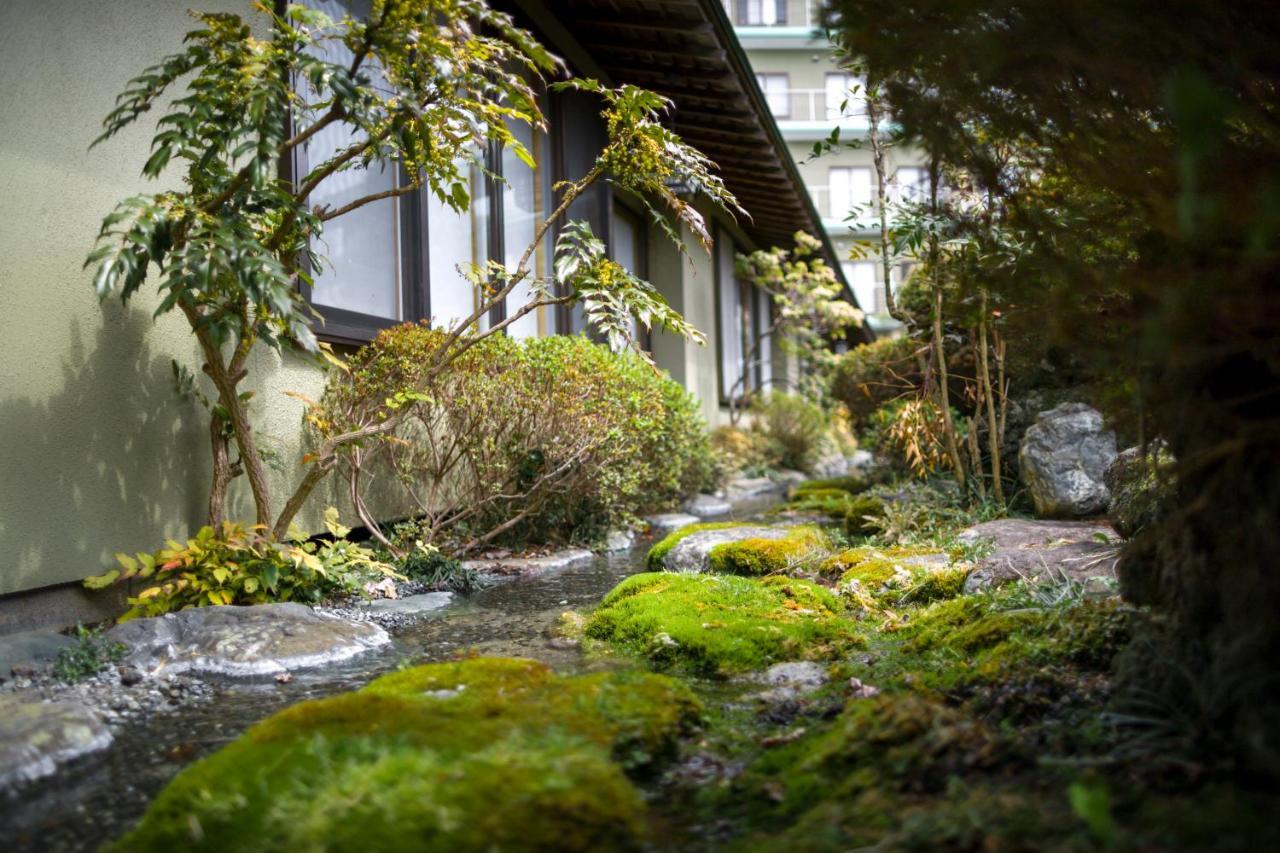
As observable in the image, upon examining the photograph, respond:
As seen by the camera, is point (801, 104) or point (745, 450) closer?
point (745, 450)

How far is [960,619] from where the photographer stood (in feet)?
11.2

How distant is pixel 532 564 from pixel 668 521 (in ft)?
9.14

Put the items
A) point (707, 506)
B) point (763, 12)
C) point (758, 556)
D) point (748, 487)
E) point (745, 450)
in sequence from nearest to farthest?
point (758, 556)
point (707, 506)
point (748, 487)
point (745, 450)
point (763, 12)

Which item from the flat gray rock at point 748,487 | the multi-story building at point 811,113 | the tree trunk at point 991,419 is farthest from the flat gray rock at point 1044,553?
the multi-story building at point 811,113

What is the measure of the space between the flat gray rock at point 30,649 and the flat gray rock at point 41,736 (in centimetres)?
34

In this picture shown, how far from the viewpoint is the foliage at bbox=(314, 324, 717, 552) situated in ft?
16.3

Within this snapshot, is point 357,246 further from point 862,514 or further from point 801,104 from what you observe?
point 801,104

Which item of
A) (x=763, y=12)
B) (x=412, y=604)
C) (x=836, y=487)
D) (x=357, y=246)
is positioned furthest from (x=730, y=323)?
(x=763, y=12)

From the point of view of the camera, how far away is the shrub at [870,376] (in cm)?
844

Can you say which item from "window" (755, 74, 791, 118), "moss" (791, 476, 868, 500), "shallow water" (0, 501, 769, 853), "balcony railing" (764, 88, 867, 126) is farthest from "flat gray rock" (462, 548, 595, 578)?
"window" (755, 74, 791, 118)

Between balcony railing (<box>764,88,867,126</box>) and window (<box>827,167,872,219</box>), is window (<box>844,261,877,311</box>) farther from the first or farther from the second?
balcony railing (<box>764,88,867,126</box>)

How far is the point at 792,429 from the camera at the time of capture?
45.7 feet

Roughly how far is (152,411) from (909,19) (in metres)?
3.54

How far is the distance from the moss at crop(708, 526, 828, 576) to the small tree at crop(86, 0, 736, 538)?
141 centimetres
